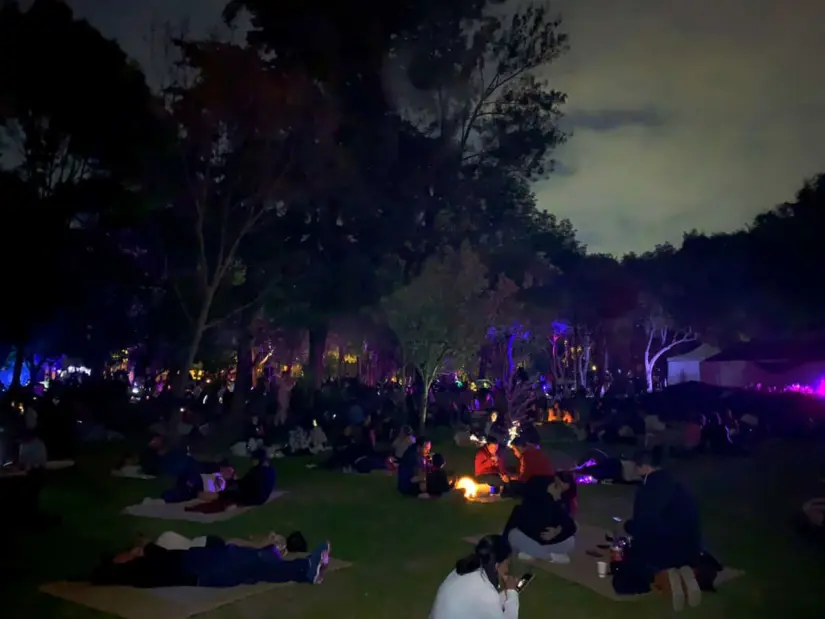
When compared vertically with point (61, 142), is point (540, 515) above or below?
below

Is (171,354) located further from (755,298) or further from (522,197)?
(755,298)

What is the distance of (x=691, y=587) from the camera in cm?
777

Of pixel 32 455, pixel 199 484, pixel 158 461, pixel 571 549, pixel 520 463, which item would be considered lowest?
pixel 571 549

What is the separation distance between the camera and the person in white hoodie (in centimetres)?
541

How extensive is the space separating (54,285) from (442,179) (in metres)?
13.2

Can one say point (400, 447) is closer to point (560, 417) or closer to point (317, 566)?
point (317, 566)

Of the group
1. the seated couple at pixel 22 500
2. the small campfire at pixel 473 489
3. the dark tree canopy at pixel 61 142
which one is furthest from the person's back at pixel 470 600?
the dark tree canopy at pixel 61 142

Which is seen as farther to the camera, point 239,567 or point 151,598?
point 239,567

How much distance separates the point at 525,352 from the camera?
40688mm

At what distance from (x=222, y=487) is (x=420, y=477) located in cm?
356

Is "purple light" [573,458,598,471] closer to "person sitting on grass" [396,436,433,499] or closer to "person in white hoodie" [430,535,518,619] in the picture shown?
"person sitting on grass" [396,436,433,499]

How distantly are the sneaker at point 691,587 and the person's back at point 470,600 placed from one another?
3.03 metres

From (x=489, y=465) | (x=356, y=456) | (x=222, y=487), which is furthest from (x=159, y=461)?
(x=489, y=465)

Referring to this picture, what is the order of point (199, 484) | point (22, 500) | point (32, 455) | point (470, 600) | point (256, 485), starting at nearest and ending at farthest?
1. point (470, 600)
2. point (22, 500)
3. point (256, 485)
4. point (199, 484)
5. point (32, 455)
